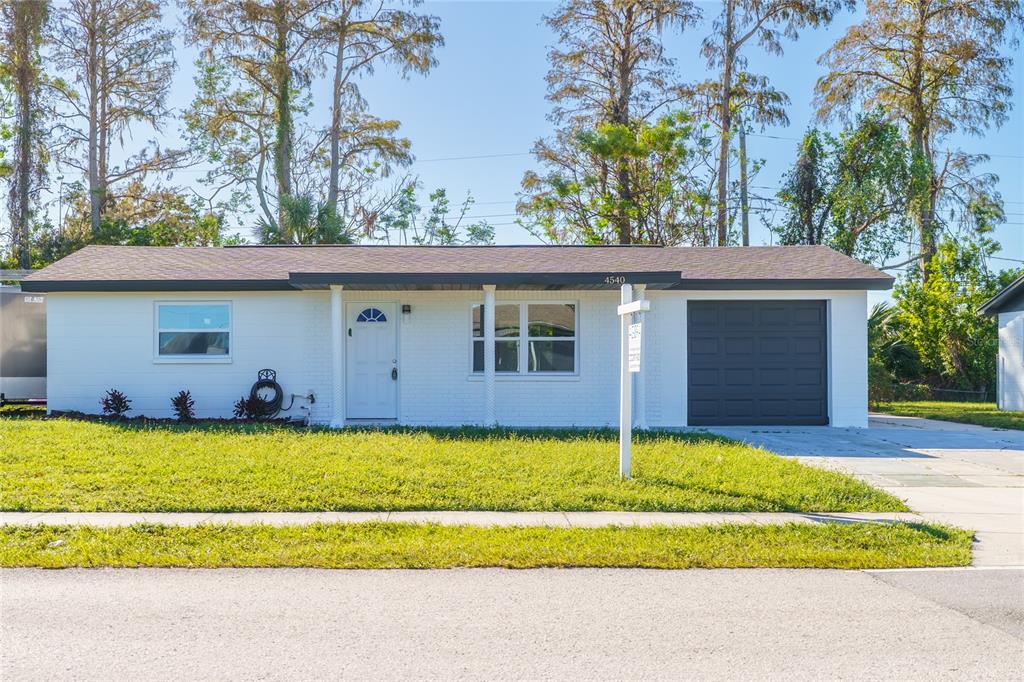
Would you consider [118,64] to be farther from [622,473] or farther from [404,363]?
[622,473]

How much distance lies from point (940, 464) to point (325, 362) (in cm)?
1017

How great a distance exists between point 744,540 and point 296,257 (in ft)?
40.1

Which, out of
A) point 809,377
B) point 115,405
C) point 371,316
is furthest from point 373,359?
point 809,377

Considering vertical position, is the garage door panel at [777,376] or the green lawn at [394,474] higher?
the garage door panel at [777,376]

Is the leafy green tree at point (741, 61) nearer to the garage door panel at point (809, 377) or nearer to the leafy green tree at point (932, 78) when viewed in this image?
the leafy green tree at point (932, 78)

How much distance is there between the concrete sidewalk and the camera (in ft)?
23.9

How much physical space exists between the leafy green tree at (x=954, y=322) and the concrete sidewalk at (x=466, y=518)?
20117 mm

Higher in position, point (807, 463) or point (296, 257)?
point (296, 257)

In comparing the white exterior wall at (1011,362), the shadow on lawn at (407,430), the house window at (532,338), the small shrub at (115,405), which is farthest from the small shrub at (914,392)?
the small shrub at (115,405)

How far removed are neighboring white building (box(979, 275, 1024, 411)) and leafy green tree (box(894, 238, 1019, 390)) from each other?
382cm

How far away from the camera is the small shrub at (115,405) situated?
14.5 meters

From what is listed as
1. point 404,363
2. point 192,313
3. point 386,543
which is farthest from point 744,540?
point 192,313

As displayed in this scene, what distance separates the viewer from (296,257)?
16578 mm

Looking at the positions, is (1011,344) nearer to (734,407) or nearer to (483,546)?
(734,407)
